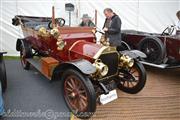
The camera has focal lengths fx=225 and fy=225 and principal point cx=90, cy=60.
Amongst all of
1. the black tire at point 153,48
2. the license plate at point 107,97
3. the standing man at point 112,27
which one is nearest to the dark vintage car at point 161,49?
the black tire at point 153,48

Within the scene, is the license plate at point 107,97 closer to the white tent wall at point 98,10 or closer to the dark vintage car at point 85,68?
the dark vintage car at point 85,68

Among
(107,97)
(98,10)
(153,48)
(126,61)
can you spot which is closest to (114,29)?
(153,48)

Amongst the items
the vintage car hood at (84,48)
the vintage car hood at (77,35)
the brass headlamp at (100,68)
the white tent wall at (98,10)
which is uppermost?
the white tent wall at (98,10)

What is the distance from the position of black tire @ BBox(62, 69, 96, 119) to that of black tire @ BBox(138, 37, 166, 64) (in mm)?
2319

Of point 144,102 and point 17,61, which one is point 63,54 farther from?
point 17,61

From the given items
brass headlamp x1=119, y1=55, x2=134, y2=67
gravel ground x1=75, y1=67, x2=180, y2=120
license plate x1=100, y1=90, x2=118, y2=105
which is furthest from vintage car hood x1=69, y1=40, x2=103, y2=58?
gravel ground x1=75, y1=67, x2=180, y2=120

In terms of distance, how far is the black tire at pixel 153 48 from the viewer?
462 cm

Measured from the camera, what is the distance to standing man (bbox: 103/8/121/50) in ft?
14.9

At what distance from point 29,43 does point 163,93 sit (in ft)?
10.0

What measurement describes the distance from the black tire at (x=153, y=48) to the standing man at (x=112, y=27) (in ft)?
2.19

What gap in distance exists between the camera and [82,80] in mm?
2863

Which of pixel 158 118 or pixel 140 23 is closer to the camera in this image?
pixel 158 118

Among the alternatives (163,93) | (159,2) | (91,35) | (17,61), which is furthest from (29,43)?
(159,2)

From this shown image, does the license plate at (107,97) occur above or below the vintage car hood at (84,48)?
below
